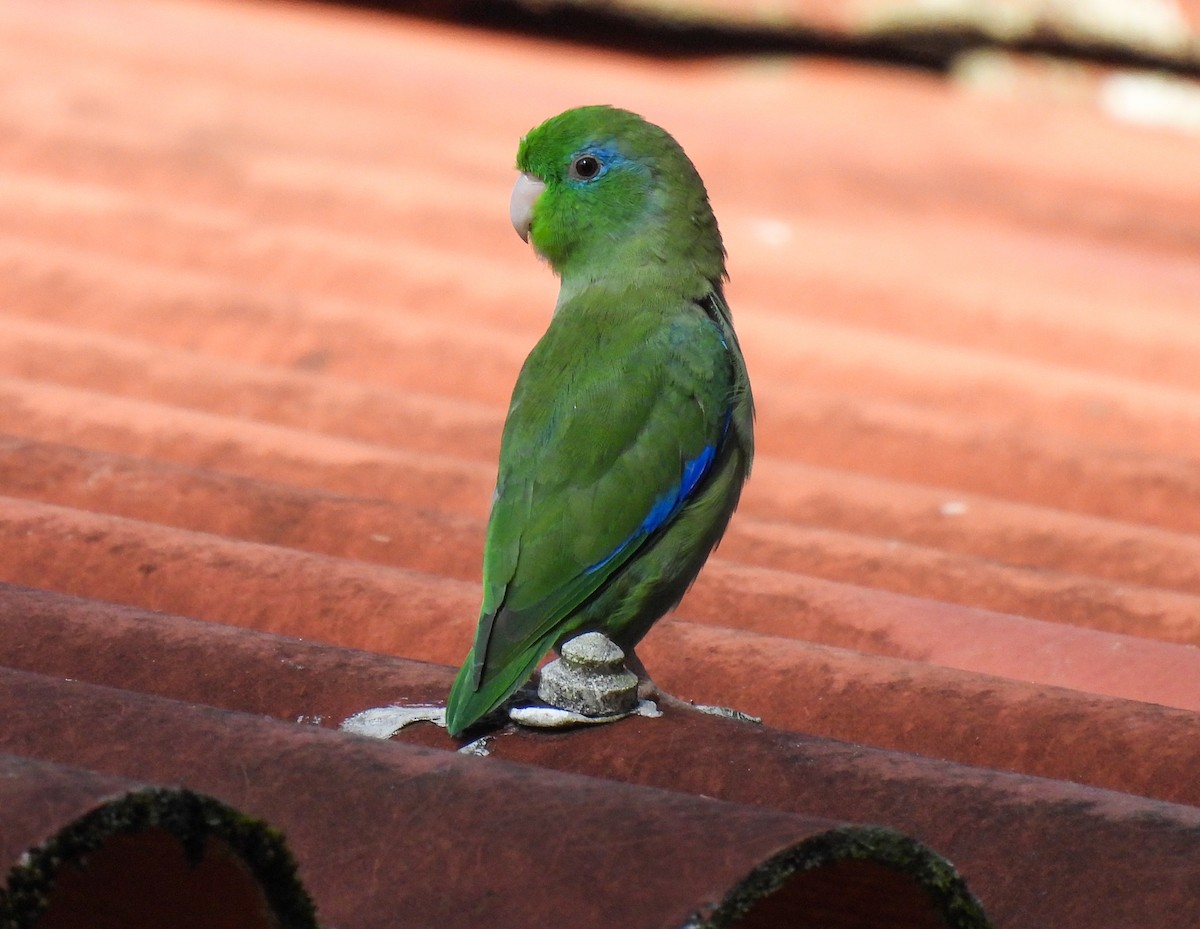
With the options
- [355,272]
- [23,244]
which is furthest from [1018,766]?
[23,244]

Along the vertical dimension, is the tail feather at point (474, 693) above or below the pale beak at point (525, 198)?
below

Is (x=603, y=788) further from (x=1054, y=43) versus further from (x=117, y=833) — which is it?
(x=1054, y=43)

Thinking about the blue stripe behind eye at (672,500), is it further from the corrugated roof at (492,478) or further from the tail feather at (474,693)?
the tail feather at (474,693)

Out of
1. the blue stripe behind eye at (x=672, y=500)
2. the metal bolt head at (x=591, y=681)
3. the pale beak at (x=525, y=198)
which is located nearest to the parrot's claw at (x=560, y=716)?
the metal bolt head at (x=591, y=681)

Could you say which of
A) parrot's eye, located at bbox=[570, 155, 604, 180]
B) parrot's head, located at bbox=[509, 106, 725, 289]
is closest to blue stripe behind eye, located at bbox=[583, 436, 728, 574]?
parrot's head, located at bbox=[509, 106, 725, 289]

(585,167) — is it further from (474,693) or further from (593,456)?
(474,693)

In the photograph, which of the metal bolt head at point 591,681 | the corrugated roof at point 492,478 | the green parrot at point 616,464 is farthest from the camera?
the green parrot at point 616,464
